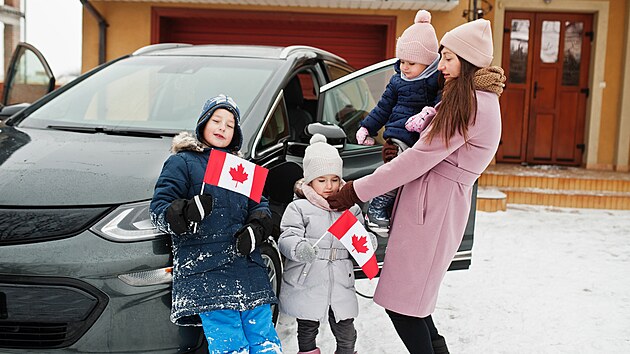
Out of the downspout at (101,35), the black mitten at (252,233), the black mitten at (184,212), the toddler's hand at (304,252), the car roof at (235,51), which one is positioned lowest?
the toddler's hand at (304,252)

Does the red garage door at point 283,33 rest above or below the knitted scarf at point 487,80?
above

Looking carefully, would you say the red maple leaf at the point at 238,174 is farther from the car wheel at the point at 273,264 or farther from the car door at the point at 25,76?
the car door at the point at 25,76

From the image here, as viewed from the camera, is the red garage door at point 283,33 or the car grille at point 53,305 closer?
the car grille at point 53,305

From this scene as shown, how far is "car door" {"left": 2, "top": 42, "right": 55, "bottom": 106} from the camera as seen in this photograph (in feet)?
18.9

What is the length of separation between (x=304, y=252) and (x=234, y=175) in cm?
49

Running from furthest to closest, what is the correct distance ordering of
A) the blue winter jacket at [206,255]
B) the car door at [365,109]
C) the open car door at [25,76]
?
1. the open car door at [25,76]
2. the car door at [365,109]
3. the blue winter jacket at [206,255]

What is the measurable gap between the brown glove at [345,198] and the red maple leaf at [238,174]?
46 centimetres

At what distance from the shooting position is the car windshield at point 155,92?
11.6ft

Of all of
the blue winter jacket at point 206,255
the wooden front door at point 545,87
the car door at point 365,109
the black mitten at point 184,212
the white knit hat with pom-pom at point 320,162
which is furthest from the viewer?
the wooden front door at point 545,87

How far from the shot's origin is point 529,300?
4.62m

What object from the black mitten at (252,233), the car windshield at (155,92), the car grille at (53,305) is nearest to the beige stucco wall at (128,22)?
the car windshield at (155,92)

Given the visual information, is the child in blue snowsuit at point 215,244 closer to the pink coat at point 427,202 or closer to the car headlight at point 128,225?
the car headlight at point 128,225

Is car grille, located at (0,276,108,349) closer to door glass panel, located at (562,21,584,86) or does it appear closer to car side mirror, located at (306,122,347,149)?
car side mirror, located at (306,122,347,149)

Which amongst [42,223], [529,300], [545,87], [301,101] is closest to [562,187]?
[545,87]
